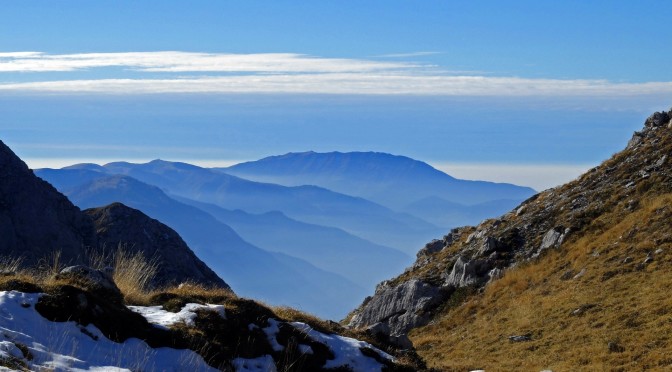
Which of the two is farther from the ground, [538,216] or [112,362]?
[538,216]

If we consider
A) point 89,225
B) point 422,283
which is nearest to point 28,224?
point 89,225

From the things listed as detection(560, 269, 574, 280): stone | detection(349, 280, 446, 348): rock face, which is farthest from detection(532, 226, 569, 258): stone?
detection(349, 280, 446, 348): rock face

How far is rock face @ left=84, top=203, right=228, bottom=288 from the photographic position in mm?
49406

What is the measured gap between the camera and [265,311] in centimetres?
1814

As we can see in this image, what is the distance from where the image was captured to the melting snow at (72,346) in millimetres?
13503

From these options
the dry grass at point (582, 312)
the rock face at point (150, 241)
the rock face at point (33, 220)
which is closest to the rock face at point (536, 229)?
the dry grass at point (582, 312)

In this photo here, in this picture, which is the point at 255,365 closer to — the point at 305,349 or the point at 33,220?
the point at 305,349

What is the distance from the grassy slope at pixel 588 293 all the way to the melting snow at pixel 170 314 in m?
6.21

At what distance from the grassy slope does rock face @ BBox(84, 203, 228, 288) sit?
15.8 m

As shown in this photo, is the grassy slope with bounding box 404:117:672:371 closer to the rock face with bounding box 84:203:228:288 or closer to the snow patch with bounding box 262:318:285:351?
the snow patch with bounding box 262:318:285:351

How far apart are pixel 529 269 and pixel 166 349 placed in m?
21.4

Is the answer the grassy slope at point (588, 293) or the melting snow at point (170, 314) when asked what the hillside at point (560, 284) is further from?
the melting snow at point (170, 314)

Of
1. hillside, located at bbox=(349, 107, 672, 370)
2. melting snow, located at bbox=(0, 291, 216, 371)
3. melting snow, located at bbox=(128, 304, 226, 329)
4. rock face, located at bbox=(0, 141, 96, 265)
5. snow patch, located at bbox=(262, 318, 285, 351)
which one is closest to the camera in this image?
melting snow, located at bbox=(0, 291, 216, 371)

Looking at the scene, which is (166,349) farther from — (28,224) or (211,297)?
(28,224)
